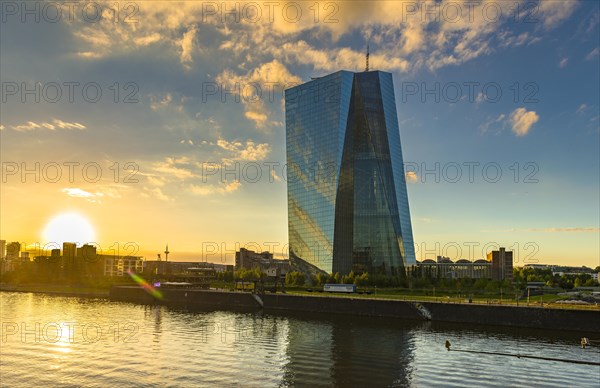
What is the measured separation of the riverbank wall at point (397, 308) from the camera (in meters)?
89.6

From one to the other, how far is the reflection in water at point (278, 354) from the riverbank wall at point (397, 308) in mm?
4801

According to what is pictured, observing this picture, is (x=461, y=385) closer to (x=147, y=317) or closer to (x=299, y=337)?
(x=299, y=337)

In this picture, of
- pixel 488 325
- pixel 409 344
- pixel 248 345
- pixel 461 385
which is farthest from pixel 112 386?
pixel 488 325

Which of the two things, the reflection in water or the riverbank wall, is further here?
the riverbank wall

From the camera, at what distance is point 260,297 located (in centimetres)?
13900

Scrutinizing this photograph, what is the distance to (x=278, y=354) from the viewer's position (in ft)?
215

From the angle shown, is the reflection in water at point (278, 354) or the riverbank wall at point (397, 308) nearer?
the reflection in water at point (278, 354)

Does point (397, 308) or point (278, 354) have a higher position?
point (278, 354)

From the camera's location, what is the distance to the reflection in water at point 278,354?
170 feet

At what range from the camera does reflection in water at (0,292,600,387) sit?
51.7 m

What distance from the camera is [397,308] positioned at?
360 feet

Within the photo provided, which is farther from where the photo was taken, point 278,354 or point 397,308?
point 397,308

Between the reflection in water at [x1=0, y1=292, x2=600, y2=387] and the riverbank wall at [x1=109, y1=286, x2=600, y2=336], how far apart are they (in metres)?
4.80

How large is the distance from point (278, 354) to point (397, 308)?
166ft
